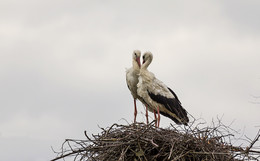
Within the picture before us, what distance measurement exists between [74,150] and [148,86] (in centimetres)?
323

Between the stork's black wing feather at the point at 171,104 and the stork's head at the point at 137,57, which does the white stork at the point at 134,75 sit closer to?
the stork's head at the point at 137,57

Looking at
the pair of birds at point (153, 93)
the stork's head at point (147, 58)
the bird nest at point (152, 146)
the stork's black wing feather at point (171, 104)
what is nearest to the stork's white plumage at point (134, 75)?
the pair of birds at point (153, 93)

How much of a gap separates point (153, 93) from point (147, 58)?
0.74 metres

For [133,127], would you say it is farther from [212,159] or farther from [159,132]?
[212,159]

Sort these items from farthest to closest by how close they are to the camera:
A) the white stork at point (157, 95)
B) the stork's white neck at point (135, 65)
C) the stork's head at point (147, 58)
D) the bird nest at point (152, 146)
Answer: the stork's white neck at point (135, 65) < the stork's head at point (147, 58) < the white stork at point (157, 95) < the bird nest at point (152, 146)

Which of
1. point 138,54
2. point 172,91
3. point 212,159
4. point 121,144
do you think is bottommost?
point 212,159

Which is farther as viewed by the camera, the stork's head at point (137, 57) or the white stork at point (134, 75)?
the stork's head at point (137, 57)

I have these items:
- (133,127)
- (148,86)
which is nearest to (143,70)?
(148,86)

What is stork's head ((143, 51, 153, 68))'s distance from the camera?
9000mm

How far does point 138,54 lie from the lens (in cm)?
928

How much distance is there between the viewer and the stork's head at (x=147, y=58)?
29.5ft

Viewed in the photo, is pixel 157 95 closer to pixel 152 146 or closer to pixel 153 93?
pixel 153 93

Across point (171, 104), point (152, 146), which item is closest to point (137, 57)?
point (171, 104)

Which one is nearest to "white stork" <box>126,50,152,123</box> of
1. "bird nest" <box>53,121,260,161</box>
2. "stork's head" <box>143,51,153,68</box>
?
"stork's head" <box>143,51,153,68</box>
